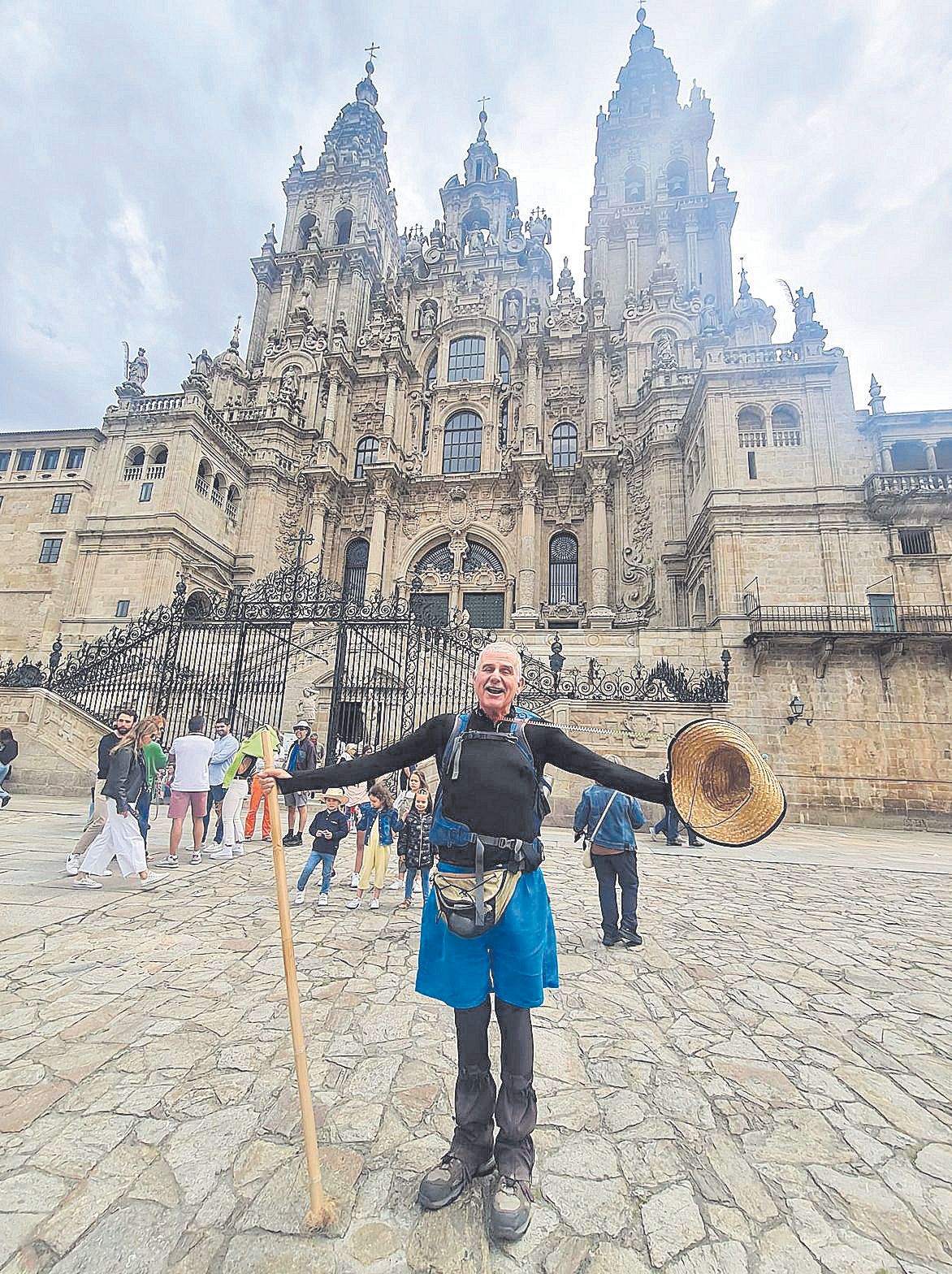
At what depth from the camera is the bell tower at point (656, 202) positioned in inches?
1300

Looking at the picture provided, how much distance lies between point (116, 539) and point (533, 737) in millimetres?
26070

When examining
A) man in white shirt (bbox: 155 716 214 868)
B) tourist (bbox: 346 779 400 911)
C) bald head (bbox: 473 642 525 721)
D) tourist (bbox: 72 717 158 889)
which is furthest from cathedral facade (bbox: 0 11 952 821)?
bald head (bbox: 473 642 525 721)

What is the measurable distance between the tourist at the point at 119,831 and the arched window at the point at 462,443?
27.2 m

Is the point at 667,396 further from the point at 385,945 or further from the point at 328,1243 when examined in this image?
the point at 328,1243

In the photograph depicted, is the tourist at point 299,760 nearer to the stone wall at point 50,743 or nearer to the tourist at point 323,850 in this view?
the tourist at point 323,850

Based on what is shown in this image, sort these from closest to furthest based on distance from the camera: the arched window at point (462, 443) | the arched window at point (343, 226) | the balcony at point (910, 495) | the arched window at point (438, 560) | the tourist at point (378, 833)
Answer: the tourist at point (378, 833)
the balcony at point (910, 495)
the arched window at point (438, 560)
the arched window at point (462, 443)
the arched window at point (343, 226)

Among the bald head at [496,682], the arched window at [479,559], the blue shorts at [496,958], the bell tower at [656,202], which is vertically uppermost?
the bell tower at [656,202]

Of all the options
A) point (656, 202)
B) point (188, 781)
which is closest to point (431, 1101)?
point (188, 781)

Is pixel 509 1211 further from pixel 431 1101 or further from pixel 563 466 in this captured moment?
pixel 563 466

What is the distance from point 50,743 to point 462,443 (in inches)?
974

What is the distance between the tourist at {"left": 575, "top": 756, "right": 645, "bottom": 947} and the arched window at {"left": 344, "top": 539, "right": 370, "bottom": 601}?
26923 millimetres

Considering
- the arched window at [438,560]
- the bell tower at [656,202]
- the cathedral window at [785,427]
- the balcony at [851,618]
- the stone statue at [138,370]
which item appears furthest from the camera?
the bell tower at [656,202]

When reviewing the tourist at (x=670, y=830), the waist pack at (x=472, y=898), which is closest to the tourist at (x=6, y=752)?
the waist pack at (x=472, y=898)

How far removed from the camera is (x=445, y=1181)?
2.02m
